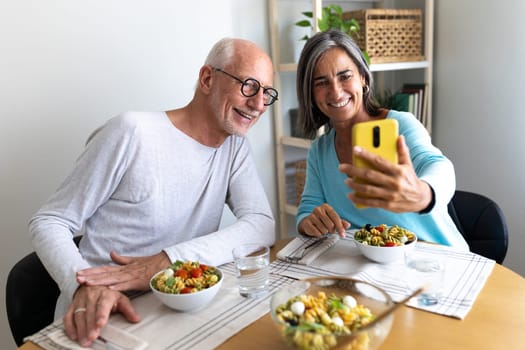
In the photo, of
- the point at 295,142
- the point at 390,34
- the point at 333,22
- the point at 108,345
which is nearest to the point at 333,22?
the point at 333,22

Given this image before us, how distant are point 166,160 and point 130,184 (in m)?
0.13

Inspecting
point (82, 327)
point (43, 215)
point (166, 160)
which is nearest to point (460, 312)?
point (82, 327)

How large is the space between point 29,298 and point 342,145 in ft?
3.59

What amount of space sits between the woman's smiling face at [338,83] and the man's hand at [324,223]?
14.5 inches

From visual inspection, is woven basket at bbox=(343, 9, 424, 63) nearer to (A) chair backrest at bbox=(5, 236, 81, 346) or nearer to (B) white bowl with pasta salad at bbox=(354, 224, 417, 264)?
(B) white bowl with pasta salad at bbox=(354, 224, 417, 264)

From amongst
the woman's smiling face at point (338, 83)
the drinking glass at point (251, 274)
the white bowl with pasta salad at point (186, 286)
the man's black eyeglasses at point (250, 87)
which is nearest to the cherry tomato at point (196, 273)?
the white bowl with pasta salad at point (186, 286)

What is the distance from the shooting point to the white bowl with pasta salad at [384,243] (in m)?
1.17

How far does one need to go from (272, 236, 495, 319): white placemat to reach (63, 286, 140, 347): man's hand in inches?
15.4

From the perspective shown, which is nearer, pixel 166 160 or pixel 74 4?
pixel 166 160

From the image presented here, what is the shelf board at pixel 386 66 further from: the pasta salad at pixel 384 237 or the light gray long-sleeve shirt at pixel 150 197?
the pasta salad at pixel 384 237

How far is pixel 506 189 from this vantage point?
2342 mm

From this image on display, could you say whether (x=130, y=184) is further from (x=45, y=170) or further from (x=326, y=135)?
(x=326, y=135)

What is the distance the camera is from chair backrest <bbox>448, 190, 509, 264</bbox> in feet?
4.85

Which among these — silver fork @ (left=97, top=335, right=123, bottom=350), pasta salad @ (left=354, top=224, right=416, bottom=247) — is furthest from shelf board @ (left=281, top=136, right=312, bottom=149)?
silver fork @ (left=97, top=335, right=123, bottom=350)
